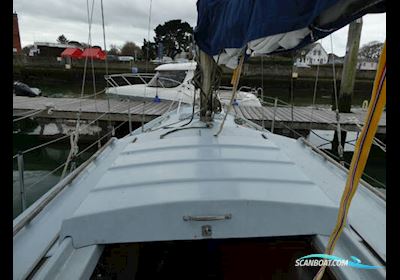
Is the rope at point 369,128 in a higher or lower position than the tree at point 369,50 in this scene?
lower

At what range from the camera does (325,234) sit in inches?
60.1

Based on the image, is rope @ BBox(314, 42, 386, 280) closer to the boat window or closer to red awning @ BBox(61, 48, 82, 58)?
the boat window

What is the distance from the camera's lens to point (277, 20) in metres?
1.38

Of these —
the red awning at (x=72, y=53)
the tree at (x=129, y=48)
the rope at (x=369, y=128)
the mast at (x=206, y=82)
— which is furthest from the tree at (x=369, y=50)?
the rope at (x=369, y=128)

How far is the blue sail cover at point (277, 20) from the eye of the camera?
1.15m

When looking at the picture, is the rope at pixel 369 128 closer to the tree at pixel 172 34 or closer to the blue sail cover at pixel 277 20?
the blue sail cover at pixel 277 20

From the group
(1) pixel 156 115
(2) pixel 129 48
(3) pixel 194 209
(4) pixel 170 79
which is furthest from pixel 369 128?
(2) pixel 129 48

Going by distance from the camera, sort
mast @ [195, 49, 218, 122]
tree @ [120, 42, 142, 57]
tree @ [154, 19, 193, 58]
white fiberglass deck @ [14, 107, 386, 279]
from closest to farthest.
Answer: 1. white fiberglass deck @ [14, 107, 386, 279]
2. mast @ [195, 49, 218, 122]
3. tree @ [154, 19, 193, 58]
4. tree @ [120, 42, 142, 57]

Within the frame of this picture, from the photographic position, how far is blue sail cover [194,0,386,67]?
1148 millimetres

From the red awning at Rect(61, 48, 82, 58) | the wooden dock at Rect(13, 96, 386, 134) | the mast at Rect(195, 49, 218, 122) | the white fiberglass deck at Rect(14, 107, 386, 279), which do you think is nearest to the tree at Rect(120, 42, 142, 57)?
the red awning at Rect(61, 48, 82, 58)

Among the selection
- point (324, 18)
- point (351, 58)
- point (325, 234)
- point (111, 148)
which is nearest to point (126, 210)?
point (325, 234)
